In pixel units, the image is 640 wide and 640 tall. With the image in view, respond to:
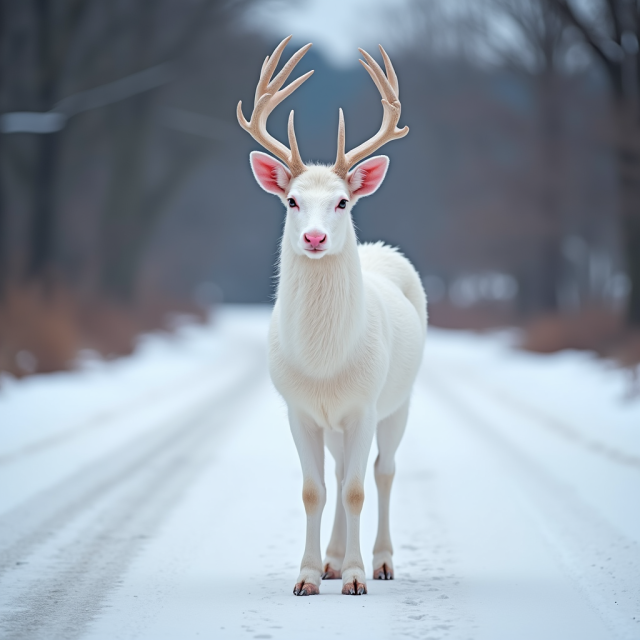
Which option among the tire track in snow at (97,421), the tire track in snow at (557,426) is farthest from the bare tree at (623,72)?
the tire track in snow at (97,421)

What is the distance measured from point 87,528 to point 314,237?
9.41ft

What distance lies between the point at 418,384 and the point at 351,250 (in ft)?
33.6

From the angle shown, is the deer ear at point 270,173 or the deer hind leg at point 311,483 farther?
the deer ear at point 270,173

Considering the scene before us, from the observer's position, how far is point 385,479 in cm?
615

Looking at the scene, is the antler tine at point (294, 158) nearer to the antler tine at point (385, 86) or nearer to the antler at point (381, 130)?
the antler at point (381, 130)

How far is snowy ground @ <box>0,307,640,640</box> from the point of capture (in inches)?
182

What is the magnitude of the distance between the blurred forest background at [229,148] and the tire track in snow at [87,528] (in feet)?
18.1

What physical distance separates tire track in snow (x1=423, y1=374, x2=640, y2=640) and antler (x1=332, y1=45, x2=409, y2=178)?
2.69m

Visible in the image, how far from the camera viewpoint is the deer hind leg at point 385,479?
18.6 feet

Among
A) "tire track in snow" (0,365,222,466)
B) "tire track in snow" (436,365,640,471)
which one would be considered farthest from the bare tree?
"tire track in snow" (0,365,222,466)

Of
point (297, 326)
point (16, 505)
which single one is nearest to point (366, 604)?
point (297, 326)

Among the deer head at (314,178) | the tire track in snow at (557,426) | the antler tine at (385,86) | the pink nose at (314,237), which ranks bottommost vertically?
the tire track in snow at (557,426)

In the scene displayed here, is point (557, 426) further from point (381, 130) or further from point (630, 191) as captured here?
point (630, 191)

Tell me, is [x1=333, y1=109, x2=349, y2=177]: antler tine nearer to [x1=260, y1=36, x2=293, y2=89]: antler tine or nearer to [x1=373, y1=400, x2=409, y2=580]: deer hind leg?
[x1=260, y1=36, x2=293, y2=89]: antler tine
